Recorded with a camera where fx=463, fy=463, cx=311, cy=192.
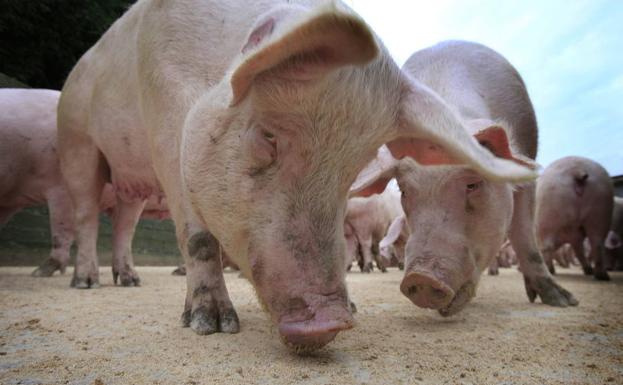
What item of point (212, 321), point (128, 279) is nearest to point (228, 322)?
point (212, 321)

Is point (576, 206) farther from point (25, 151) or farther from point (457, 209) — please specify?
point (25, 151)

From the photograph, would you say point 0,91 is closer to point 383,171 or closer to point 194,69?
point 194,69

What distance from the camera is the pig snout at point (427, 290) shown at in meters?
2.14

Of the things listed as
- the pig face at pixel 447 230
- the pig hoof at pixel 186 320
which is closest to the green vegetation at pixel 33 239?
the pig hoof at pixel 186 320

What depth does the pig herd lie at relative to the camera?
1.28 metres

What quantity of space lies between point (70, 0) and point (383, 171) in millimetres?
1873

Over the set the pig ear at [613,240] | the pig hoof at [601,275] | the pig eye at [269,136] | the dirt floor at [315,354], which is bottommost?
the dirt floor at [315,354]

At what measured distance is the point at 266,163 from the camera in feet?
4.52

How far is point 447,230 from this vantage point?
2307mm

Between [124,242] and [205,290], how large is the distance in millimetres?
2837

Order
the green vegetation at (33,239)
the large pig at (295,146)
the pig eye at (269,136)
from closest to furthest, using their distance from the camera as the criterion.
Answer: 1. the large pig at (295,146)
2. the pig eye at (269,136)
3. the green vegetation at (33,239)

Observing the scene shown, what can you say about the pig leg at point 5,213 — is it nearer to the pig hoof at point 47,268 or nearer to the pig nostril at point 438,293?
the pig hoof at point 47,268

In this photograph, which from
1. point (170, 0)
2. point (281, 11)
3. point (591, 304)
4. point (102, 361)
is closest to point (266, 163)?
point (281, 11)

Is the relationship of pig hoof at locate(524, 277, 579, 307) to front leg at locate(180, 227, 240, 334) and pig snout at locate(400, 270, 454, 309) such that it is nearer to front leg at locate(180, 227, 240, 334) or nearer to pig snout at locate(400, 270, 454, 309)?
pig snout at locate(400, 270, 454, 309)
